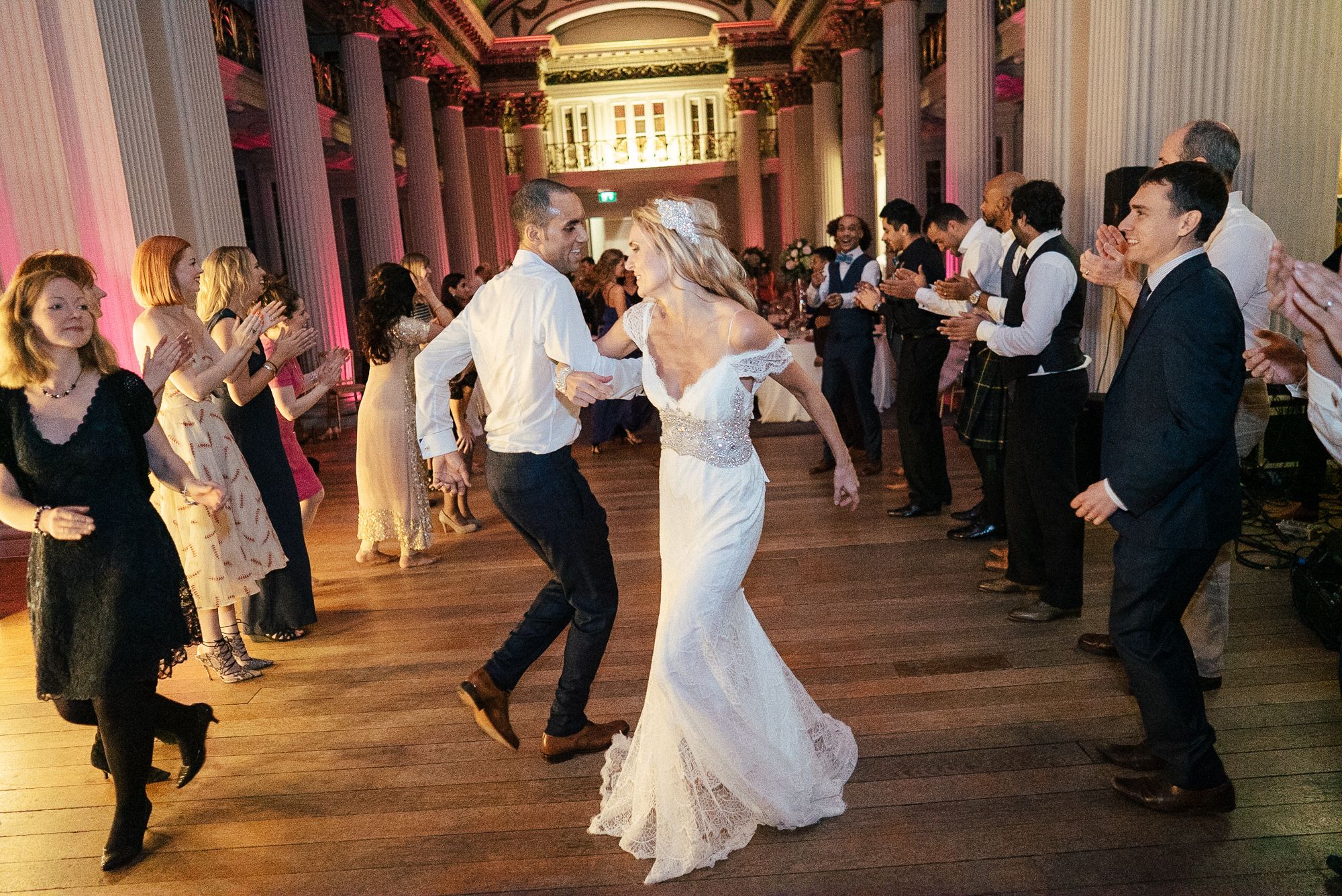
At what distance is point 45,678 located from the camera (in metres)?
2.36

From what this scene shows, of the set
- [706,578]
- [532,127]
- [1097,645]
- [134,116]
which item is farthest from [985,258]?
[532,127]

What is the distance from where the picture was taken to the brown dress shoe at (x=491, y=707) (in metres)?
2.80

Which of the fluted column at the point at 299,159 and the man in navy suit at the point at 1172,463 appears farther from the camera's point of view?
the fluted column at the point at 299,159

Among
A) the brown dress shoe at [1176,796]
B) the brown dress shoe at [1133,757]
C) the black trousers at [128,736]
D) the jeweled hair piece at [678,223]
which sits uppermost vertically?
the jeweled hair piece at [678,223]

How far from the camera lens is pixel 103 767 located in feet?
9.07

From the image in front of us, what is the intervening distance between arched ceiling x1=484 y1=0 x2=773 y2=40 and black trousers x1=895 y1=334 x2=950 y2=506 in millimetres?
16643

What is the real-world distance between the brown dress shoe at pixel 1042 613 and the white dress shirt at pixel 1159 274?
149 centimetres

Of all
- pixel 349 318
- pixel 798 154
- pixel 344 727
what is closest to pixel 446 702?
pixel 344 727

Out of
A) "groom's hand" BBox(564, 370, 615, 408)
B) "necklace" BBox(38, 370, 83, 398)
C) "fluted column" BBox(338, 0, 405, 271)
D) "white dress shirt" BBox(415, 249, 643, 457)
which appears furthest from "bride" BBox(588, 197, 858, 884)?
"fluted column" BBox(338, 0, 405, 271)

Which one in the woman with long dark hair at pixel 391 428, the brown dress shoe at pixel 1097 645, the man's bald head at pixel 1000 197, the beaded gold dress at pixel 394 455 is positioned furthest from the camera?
the beaded gold dress at pixel 394 455

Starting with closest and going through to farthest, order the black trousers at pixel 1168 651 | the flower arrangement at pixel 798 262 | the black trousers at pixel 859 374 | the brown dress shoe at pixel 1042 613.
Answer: the black trousers at pixel 1168 651
the brown dress shoe at pixel 1042 613
the black trousers at pixel 859 374
the flower arrangement at pixel 798 262

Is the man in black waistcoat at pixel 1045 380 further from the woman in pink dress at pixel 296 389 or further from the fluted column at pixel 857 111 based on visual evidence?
the fluted column at pixel 857 111

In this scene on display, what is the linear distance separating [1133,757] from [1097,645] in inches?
31.7

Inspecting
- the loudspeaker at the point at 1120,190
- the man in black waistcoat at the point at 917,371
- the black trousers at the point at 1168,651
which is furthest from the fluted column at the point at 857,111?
the black trousers at the point at 1168,651
